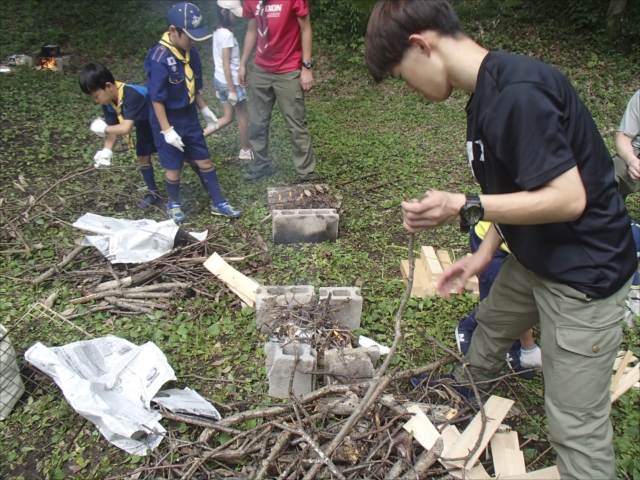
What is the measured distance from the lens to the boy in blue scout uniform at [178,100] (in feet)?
12.7

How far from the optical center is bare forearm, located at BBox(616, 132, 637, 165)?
3809mm

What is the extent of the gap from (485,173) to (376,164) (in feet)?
14.1

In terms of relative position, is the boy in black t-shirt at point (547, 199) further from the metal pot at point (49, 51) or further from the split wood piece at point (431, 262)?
the metal pot at point (49, 51)

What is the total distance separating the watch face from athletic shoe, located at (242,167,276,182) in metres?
4.23

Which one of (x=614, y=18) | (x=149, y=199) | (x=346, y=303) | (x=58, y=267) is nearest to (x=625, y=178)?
(x=346, y=303)

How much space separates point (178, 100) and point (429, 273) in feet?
8.86

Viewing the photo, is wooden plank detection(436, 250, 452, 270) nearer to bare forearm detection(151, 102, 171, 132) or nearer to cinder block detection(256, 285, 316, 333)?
cinder block detection(256, 285, 316, 333)

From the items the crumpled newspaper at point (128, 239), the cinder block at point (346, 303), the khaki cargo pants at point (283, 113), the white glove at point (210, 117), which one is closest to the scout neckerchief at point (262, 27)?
the khaki cargo pants at point (283, 113)

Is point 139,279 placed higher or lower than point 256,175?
higher

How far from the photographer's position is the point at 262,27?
Answer: 493cm

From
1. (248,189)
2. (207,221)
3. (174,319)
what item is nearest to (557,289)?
(174,319)

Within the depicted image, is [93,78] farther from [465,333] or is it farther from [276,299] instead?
[465,333]

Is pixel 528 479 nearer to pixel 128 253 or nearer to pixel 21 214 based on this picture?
pixel 128 253

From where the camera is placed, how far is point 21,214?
15.0ft
